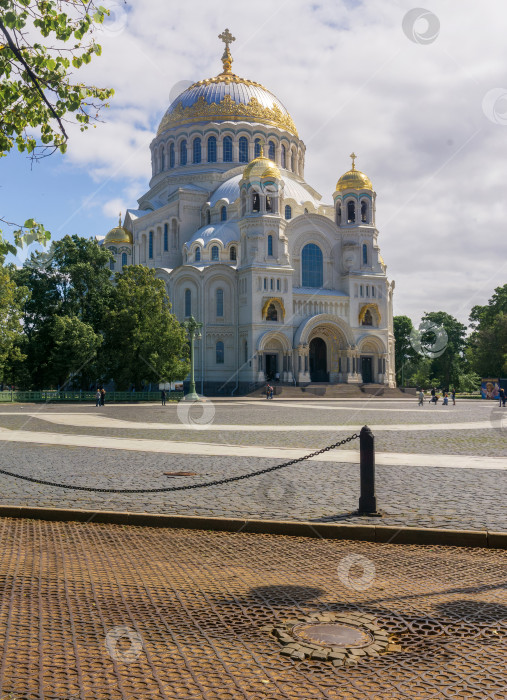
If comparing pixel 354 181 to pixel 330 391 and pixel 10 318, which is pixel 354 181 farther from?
pixel 10 318

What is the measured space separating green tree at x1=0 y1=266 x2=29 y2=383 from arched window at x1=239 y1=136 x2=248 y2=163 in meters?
33.3

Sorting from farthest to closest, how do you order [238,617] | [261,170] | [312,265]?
[312,265] < [261,170] < [238,617]

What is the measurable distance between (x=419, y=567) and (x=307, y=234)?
57344 millimetres

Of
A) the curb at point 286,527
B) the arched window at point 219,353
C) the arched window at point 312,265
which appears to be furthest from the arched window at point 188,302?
the curb at point 286,527

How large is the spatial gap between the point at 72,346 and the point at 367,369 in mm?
30565

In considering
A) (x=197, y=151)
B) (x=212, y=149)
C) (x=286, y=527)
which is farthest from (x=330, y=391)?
(x=286, y=527)

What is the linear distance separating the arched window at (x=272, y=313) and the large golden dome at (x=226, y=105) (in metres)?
23.8

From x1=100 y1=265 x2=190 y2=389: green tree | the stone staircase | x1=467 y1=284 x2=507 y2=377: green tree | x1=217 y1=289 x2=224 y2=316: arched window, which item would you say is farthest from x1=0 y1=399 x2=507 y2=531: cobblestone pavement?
x1=467 y1=284 x2=507 y2=377: green tree

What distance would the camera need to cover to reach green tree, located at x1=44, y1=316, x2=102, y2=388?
4244 centimetres

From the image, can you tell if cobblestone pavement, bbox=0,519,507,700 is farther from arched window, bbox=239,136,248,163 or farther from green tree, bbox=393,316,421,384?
green tree, bbox=393,316,421,384

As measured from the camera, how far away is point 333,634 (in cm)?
424

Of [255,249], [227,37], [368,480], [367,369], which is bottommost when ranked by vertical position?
[368,480]

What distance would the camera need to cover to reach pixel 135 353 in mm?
44406

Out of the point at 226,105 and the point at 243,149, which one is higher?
the point at 226,105
